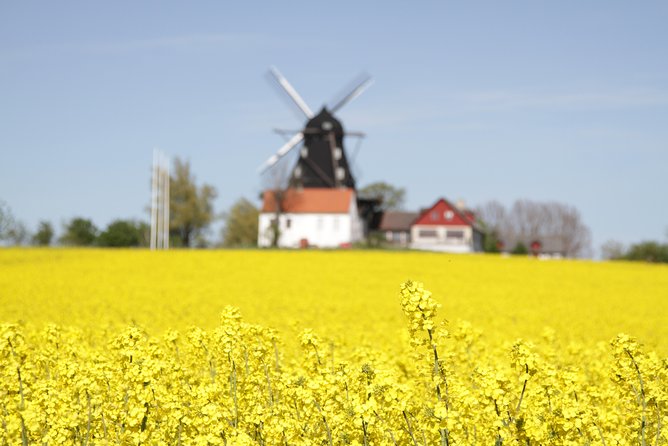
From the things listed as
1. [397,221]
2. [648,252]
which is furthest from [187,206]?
[648,252]

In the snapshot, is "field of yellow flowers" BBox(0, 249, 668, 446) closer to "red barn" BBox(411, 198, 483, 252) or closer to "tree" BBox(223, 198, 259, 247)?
"red barn" BBox(411, 198, 483, 252)

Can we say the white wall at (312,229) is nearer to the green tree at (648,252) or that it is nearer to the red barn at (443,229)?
the red barn at (443,229)

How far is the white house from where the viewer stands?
264ft

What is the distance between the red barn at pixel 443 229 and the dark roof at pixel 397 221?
6.50m

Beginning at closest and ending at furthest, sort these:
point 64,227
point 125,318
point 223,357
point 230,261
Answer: point 223,357, point 125,318, point 230,261, point 64,227

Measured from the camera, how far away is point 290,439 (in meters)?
6.82

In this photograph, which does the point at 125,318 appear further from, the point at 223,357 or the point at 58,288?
the point at 223,357

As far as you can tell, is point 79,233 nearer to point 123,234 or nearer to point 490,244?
point 123,234

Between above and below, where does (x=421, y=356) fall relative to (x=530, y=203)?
below

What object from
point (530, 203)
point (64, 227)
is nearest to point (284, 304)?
point (64, 227)

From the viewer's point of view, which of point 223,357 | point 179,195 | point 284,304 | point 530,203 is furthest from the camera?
point 530,203

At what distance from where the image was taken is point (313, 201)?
3223 inches

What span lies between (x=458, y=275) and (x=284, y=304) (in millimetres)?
18463

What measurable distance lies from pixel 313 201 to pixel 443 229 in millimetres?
19154
